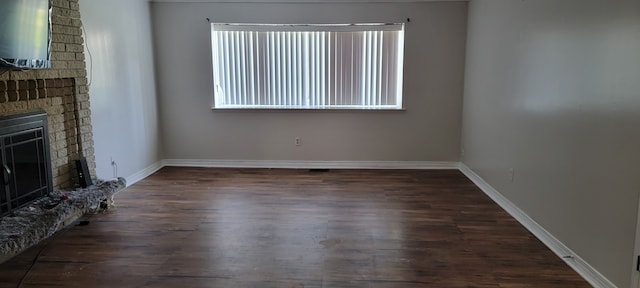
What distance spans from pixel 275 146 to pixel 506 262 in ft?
11.3

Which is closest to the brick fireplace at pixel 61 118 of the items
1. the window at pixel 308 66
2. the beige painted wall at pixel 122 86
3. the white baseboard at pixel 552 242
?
the beige painted wall at pixel 122 86

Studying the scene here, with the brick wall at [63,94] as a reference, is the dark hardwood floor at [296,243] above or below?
below

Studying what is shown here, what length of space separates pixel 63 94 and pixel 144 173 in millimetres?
1715

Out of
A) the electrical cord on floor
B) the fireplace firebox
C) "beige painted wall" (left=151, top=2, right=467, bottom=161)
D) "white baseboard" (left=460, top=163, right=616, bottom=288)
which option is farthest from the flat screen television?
"white baseboard" (left=460, top=163, right=616, bottom=288)

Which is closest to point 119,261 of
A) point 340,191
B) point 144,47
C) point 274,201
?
point 274,201

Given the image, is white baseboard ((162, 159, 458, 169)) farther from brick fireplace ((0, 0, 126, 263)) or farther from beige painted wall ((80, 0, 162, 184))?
brick fireplace ((0, 0, 126, 263))

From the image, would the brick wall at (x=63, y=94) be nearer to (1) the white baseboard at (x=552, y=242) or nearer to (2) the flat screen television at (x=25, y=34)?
(2) the flat screen television at (x=25, y=34)

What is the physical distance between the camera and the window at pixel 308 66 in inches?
209

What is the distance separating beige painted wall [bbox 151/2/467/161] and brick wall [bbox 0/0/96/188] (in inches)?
65.5

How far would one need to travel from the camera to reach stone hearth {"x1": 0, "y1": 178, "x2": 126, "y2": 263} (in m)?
2.66

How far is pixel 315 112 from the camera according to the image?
5508mm

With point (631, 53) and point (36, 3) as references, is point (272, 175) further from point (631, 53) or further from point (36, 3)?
point (631, 53)

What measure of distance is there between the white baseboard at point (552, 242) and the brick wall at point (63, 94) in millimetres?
3897

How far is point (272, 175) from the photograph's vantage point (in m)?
5.25
